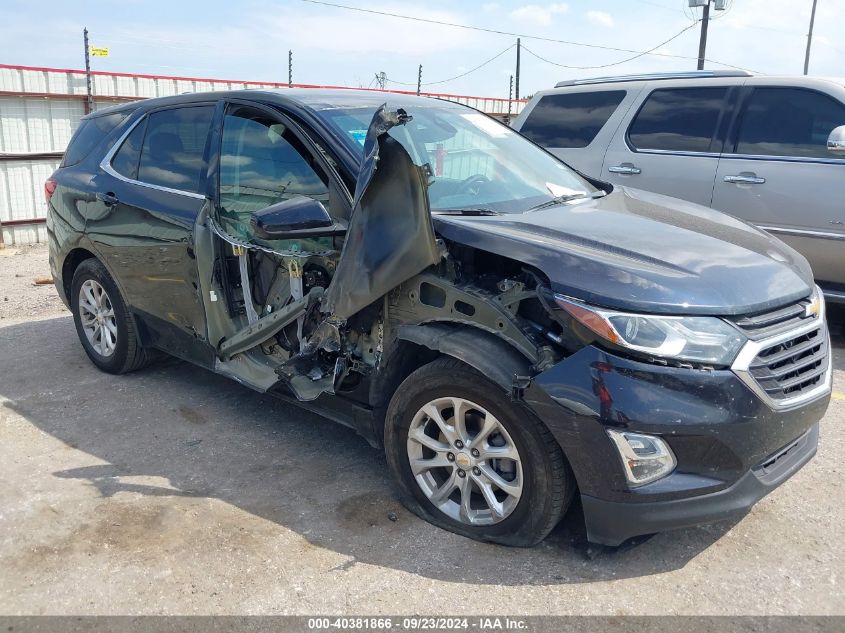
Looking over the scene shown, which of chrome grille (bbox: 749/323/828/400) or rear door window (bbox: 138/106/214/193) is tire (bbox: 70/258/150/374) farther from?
chrome grille (bbox: 749/323/828/400)

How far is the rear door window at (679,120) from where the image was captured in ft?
20.0

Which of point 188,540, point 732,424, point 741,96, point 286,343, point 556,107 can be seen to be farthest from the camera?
point 556,107

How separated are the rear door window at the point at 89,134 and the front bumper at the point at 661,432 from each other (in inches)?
145

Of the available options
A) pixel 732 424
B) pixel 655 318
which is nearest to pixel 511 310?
pixel 655 318

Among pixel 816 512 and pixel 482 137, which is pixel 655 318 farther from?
pixel 482 137

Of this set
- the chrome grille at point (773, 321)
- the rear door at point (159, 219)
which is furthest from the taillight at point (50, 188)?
the chrome grille at point (773, 321)

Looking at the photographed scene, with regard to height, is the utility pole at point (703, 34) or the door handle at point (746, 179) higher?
the utility pole at point (703, 34)

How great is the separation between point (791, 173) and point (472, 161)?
124 inches

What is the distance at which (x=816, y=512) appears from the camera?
3256mm

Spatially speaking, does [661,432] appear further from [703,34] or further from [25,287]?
[703,34]

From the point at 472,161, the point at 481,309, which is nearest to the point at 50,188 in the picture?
the point at 472,161

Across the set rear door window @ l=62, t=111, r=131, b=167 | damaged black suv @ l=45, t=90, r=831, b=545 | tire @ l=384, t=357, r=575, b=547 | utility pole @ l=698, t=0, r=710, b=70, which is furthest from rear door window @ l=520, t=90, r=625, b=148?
utility pole @ l=698, t=0, r=710, b=70

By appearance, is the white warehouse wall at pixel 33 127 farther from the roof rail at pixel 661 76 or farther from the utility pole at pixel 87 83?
the roof rail at pixel 661 76

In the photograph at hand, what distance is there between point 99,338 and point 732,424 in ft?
13.8
